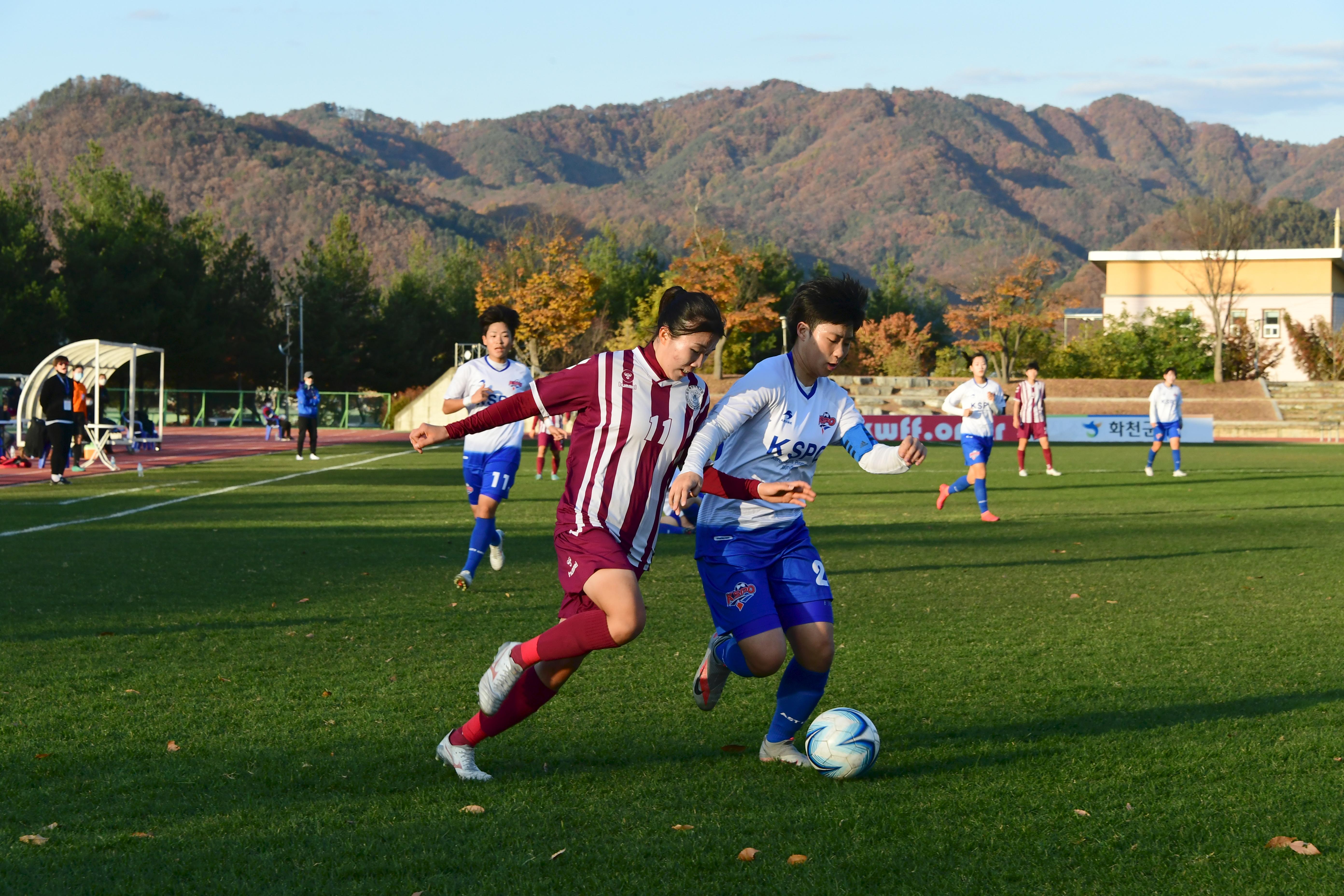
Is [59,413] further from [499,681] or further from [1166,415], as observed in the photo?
[1166,415]

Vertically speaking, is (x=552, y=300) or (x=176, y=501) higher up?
(x=552, y=300)

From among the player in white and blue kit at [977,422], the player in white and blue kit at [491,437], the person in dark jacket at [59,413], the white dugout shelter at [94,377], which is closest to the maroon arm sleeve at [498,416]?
the player in white and blue kit at [491,437]

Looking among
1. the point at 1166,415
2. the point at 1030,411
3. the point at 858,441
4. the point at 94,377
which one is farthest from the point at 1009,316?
the point at 858,441

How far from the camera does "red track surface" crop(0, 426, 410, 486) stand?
22.9 metres

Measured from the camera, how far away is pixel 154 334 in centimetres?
5084

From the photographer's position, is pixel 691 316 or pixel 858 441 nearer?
pixel 691 316

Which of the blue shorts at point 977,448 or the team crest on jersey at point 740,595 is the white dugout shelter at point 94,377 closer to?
the blue shorts at point 977,448

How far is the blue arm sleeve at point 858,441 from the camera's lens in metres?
4.80

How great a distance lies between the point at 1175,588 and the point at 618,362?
6488 mm

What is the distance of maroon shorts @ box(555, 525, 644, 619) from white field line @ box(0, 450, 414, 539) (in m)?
9.95

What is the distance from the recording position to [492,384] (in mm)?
9641

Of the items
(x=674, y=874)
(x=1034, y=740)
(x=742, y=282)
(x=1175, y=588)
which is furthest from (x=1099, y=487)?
(x=742, y=282)

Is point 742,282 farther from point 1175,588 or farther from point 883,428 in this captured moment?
point 1175,588

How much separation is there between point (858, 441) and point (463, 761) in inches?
77.7
